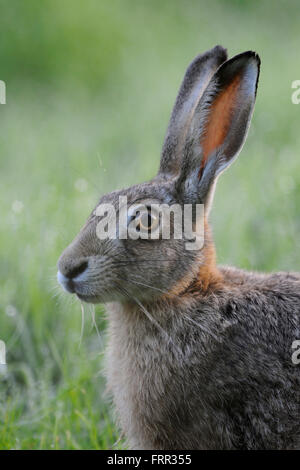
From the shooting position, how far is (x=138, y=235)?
3400mm

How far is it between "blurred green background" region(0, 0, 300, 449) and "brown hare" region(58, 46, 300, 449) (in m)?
0.46

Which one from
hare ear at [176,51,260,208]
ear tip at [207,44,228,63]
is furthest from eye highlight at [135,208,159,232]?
ear tip at [207,44,228,63]

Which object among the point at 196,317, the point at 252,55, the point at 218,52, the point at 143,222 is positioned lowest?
the point at 196,317

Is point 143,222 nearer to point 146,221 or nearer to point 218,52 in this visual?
point 146,221

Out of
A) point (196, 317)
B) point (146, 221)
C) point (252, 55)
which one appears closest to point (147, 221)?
point (146, 221)

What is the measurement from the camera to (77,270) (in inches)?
130

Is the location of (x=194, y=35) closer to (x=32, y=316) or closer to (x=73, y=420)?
(x=32, y=316)

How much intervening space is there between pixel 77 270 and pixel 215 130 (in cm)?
90

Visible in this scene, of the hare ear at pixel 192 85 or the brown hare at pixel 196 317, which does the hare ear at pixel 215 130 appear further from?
the hare ear at pixel 192 85

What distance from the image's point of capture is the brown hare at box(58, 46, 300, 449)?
3.37 metres

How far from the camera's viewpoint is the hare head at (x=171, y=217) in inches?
132

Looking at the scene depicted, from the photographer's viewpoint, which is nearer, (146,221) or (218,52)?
(146,221)
